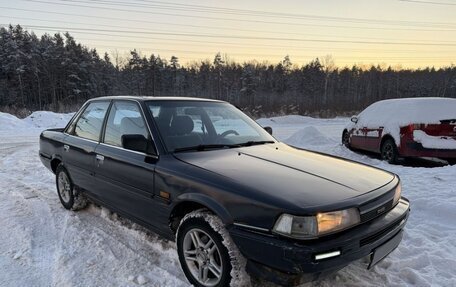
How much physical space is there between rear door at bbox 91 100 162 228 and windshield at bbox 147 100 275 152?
198 millimetres

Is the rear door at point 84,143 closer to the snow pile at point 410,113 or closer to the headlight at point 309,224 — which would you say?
the headlight at point 309,224

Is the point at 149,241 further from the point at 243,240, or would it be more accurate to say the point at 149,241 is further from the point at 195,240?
the point at 243,240

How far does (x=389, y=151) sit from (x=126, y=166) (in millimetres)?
6913

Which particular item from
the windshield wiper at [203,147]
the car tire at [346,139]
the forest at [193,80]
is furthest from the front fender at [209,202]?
the forest at [193,80]

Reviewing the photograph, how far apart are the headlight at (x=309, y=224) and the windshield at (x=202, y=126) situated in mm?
1376

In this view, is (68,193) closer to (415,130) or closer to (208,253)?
(208,253)

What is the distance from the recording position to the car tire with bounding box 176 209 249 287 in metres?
2.58

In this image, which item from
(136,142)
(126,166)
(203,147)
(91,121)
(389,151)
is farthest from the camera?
(389,151)

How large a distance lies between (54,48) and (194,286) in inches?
2666

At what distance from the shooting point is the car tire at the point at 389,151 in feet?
27.0

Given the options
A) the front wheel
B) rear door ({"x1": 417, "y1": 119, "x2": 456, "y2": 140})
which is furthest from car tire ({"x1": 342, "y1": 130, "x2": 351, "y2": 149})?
rear door ({"x1": 417, "y1": 119, "x2": 456, "y2": 140})

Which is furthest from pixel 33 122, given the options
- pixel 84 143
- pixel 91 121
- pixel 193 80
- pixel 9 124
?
pixel 193 80

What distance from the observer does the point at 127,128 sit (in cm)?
382

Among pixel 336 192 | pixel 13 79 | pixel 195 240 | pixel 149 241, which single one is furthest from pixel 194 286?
pixel 13 79
